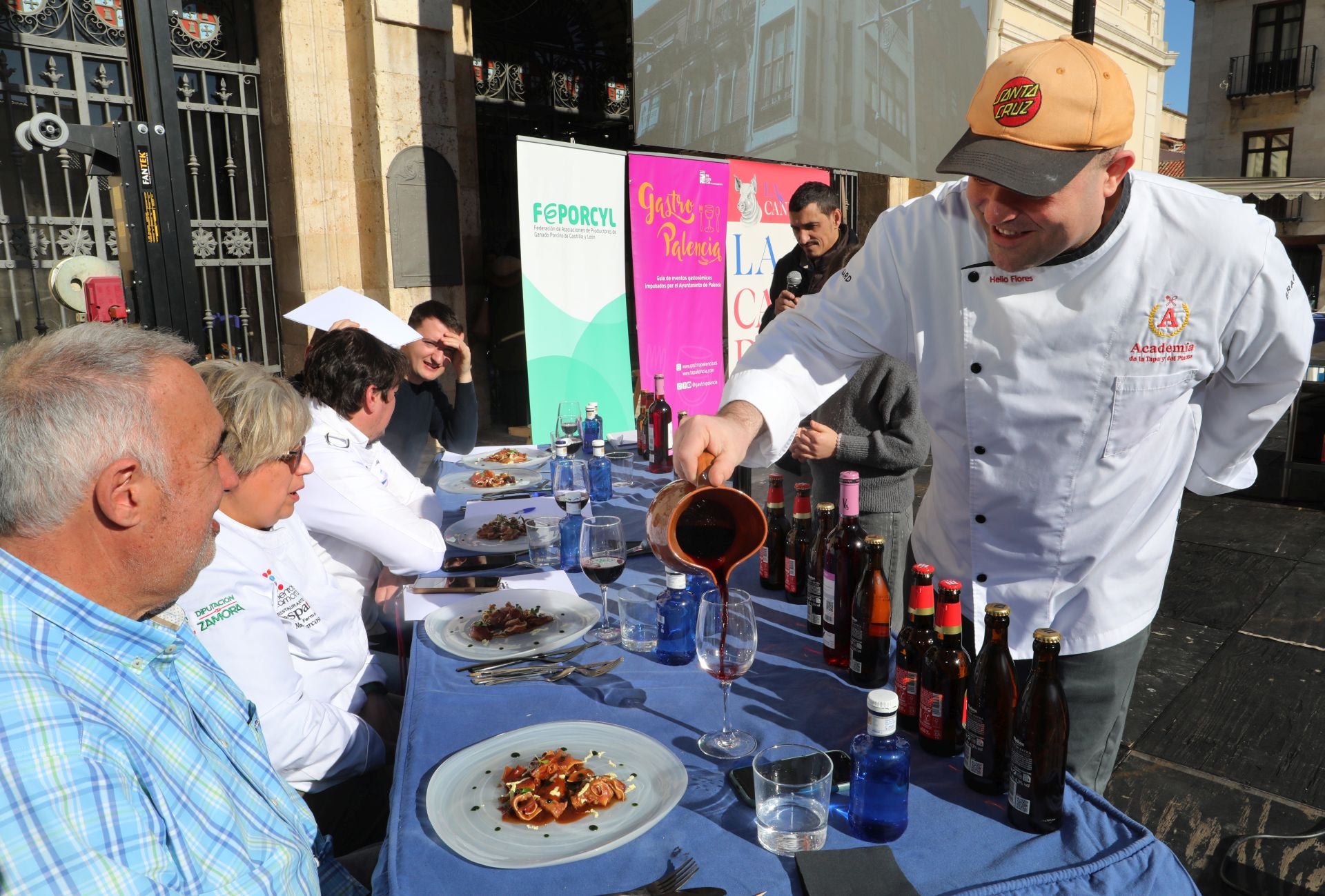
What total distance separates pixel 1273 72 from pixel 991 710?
31.7 m

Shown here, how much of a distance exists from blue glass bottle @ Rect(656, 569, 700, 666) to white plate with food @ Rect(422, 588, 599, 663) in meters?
0.25

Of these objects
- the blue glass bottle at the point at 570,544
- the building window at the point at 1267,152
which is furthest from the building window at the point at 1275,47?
the blue glass bottle at the point at 570,544

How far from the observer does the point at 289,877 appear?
54.9 inches

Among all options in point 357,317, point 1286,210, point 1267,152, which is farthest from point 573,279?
point 1267,152

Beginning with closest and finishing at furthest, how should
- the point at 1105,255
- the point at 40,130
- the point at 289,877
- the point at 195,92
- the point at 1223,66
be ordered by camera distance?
the point at 289,877 → the point at 1105,255 → the point at 40,130 → the point at 195,92 → the point at 1223,66

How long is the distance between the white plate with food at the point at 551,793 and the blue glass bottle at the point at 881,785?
0.31m

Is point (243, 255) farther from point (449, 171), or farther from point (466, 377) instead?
point (466, 377)

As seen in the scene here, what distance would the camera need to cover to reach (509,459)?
4438 millimetres

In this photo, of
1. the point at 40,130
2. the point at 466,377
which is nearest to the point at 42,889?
the point at 40,130

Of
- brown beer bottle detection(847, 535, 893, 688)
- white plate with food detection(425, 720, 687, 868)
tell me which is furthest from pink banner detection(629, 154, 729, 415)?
white plate with food detection(425, 720, 687, 868)

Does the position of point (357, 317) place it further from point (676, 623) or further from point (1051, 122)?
point (1051, 122)

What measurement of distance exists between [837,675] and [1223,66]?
32.2 m

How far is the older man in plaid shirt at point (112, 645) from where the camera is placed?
1.01m

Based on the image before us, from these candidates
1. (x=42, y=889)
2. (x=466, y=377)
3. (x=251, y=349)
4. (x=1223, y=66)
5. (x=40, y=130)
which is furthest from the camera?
(x=1223, y=66)
